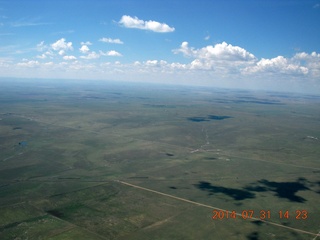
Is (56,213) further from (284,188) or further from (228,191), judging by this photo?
(284,188)

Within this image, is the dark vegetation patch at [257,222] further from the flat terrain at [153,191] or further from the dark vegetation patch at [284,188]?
the dark vegetation patch at [284,188]

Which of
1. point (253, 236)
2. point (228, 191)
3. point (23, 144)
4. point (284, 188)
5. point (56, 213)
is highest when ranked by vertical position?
point (23, 144)

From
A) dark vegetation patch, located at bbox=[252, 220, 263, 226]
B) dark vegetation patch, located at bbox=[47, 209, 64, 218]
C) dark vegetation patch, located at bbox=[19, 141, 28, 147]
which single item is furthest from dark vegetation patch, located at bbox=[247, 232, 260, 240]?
dark vegetation patch, located at bbox=[19, 141, 28, 147]

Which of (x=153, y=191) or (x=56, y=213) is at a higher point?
(x=153, y=191)

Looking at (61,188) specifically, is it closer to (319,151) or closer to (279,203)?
(279,203)

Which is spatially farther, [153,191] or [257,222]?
[153,191]

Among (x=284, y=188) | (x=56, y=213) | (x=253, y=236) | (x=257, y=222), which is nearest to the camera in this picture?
(x=253, y=236)

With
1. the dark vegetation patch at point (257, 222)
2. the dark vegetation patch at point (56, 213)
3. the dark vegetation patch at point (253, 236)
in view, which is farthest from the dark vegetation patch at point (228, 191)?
the dark vegetation patch at point (56, 213)
